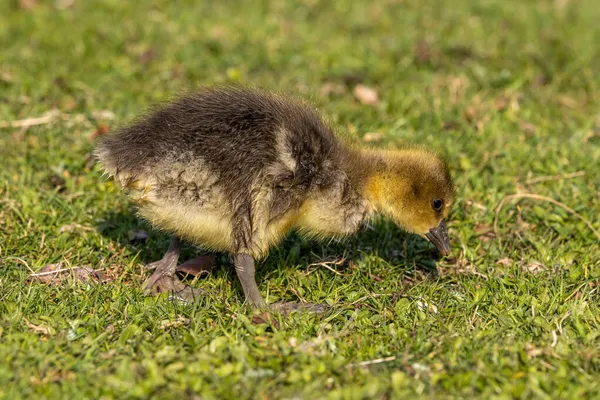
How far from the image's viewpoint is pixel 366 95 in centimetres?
685

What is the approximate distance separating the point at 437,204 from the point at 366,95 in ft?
8.55

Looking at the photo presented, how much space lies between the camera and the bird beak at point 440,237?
178 inches

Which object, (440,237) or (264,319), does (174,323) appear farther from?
(440,237)

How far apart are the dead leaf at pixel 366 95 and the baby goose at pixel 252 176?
2417 millimetres

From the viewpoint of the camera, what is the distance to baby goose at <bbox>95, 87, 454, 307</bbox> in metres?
4.02

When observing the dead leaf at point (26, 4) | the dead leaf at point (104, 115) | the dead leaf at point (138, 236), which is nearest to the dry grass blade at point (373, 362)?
the dead leaf at point (138, 236)

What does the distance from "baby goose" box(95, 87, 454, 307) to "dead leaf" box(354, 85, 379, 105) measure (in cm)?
242

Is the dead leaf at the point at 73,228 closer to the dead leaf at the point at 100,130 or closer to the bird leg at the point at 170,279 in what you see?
the bird leg at the point at 170,279

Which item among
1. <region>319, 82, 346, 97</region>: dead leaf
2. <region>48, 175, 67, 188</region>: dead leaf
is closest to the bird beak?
<region>48, 175, 67, 188</region>: dead leaf

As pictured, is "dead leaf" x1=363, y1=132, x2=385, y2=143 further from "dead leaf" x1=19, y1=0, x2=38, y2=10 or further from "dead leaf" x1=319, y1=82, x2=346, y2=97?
"dead leaf" x1=19, y1=0, x2=38, y2=10

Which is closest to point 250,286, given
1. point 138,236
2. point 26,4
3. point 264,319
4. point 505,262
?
point 264,319

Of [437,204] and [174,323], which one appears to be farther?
[437,204]

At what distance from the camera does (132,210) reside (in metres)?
5.19

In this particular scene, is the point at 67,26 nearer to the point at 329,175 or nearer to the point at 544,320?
the point at 329,175
